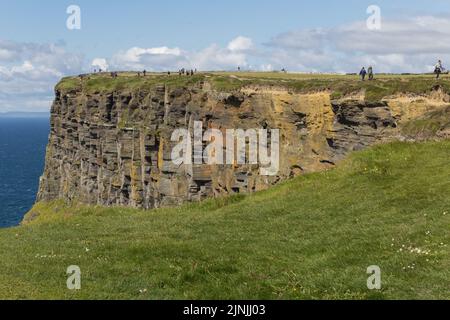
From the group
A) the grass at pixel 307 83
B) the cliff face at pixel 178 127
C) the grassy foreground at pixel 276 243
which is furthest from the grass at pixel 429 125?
the grass at pixel 307 83

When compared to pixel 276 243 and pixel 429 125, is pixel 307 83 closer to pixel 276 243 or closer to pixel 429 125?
pixel 429 125

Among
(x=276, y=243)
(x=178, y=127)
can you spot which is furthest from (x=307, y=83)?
(x=276, y=243)

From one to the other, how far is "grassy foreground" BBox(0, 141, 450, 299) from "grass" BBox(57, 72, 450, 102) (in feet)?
62.6

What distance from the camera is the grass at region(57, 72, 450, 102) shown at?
179 ft

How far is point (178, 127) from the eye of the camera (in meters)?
83.4

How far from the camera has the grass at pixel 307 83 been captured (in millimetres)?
54531

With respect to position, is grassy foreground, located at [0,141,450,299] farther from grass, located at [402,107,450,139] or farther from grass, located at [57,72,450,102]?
grass, located at [57,72,450,102]

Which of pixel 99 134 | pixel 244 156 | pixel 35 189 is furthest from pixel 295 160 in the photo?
pixel 35 189

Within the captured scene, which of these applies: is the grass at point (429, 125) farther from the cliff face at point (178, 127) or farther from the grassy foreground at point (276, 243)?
the grassy foreground at point (276, 243)

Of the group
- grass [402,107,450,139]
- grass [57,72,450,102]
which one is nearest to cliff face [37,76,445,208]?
grass [57,72,450,102]

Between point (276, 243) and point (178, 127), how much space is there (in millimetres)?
61588

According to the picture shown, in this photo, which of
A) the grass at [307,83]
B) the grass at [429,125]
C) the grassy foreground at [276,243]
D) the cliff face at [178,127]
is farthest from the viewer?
the cliff face at [178,127]

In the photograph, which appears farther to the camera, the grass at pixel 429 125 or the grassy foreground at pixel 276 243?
the grass at pixel 429 125

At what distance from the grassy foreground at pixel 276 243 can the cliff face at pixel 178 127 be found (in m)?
23.2
